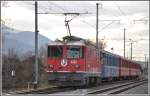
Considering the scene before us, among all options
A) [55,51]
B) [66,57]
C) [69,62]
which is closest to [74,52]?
[66,57]

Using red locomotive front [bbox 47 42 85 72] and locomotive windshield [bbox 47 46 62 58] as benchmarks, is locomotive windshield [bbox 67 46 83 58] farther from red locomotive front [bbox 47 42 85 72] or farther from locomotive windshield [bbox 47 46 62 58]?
locomotive windshield [bbox 47 46 62 58]

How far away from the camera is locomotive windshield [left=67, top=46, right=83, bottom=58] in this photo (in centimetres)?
3155

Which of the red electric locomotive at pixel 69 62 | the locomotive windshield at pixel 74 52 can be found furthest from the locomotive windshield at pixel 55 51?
the locomotive windshield at pixel 74 52

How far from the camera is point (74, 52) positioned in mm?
31781

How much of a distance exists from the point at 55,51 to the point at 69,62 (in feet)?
4.60

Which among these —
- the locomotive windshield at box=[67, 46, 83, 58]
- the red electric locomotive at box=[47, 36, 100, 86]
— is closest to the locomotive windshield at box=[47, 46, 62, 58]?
the red electric locomotive at box=[47, 36, 100, 86]

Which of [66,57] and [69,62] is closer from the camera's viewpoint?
[69,62]

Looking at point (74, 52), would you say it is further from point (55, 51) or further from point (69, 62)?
point (55, 51)

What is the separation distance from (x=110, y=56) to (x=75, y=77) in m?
14.2

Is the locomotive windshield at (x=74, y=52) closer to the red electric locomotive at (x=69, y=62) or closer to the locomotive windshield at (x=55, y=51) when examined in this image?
the red electric locomotive at (x=69, y=62)

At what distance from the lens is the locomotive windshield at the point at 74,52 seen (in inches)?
1242

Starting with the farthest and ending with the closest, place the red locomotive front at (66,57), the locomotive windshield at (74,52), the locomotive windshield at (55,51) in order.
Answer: the locomotive windshield at (55,51) → the locomotive windshield at (74,52) → the red locomotive front at (66,57)

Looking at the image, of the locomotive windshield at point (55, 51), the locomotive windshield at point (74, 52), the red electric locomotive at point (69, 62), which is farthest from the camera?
the locomotive windshield at point (55, 51)

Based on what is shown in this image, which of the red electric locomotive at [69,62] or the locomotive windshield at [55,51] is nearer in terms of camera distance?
the red electric locomotive at [69,62]
